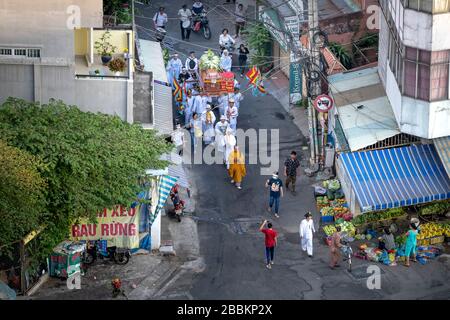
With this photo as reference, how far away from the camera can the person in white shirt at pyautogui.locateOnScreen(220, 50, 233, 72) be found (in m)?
50.4

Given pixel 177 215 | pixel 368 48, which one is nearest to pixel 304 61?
pixel 368 48

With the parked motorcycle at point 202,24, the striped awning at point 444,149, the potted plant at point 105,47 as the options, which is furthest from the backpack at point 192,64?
the striped awning at point 444,149

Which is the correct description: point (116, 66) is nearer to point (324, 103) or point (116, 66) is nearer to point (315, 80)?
point (324, 103)

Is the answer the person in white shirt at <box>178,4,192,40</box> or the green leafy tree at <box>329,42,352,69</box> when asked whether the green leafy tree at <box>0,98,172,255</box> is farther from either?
the person in white shirt at <box>178,4,192,40</box>

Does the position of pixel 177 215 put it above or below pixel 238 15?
below

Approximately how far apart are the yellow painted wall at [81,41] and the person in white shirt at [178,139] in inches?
153

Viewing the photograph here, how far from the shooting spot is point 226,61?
50594 millimetres

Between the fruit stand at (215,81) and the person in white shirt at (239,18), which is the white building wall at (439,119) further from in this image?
the person in white shirt at (239,18)

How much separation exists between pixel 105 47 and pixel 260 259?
25.0 feet

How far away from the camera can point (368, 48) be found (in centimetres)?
4716

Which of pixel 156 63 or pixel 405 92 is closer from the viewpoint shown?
pixel 405 92

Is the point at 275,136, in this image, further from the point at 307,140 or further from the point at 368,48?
the point at 368,48

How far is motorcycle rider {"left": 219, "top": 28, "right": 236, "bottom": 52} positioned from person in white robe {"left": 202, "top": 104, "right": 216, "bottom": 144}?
5722 mm

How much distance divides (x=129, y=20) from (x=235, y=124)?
4.91 metres
